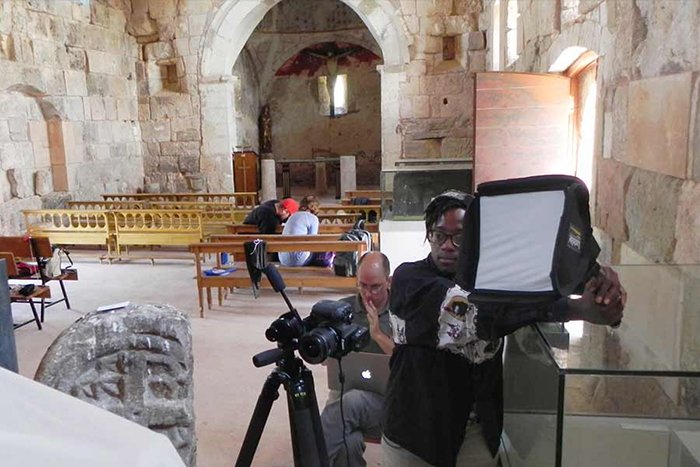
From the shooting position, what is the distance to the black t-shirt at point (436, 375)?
51.6 inches

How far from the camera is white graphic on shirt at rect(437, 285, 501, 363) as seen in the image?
1.23m

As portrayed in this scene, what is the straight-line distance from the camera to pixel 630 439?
1.11m

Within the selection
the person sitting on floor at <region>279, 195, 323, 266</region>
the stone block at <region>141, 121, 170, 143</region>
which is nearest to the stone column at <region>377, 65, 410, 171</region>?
the stone block at <region>141, 121, 170, 143</region>

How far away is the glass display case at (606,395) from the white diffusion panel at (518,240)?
17cm

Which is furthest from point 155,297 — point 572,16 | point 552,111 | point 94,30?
point 94,30

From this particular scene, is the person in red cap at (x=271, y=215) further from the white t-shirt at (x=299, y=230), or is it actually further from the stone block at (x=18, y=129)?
the stone block at (x=18, y=129)

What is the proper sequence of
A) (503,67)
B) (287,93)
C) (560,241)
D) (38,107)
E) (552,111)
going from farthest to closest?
(287,93), (38,107), (503,67), (552,111), (560,241)

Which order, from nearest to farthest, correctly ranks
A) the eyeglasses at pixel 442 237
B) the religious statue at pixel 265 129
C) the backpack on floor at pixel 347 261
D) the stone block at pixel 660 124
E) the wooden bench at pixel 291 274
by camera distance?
the eyeglasses at pixel 442 237 → the stone block at pixel 660 124 → the wooden bench at pixel 291 274 → the backpack on floor at pixel 347 261 → the religious statue at pixel 265 129

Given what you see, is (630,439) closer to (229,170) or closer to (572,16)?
(572,16)

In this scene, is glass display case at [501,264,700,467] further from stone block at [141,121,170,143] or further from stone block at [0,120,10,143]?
stone block at [141,121,170,143]

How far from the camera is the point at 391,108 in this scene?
9531 millimetres

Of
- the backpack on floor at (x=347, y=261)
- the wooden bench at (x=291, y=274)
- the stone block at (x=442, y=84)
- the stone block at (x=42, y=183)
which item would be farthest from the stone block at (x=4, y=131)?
the stone block at (x=442, y=84)

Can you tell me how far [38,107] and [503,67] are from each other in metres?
7.00

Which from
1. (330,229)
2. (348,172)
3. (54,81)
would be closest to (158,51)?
(54,81)
